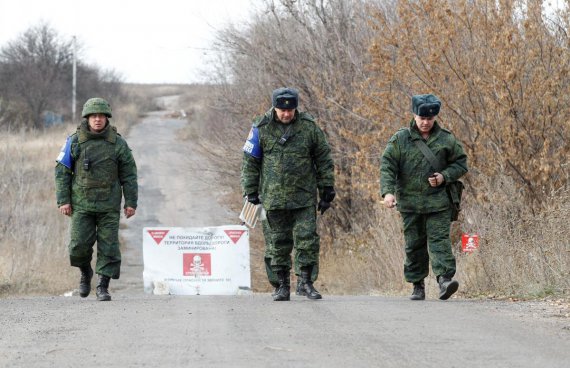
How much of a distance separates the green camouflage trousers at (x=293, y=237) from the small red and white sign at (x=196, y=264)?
309 cm

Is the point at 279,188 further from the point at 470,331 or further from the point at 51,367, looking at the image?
the point at 51,367

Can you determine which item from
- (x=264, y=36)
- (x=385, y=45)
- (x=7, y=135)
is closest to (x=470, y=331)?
(x=385, y=45)

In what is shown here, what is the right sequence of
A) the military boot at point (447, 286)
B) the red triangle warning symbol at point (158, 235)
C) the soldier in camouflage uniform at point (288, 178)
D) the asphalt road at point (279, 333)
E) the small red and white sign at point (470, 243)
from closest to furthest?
the asphalt road at point (279, 333)
the military boot at point (447, 286)
the soldier in camouflage uniform at point (288, 178)
the small red and white sign at point (470, 243)
the red triangle warning symbol at point (158, 235)

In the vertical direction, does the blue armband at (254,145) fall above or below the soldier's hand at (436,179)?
above

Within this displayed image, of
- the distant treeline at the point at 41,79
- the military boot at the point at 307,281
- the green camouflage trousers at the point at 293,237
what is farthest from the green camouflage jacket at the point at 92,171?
the distant treeline at the point at 41,79

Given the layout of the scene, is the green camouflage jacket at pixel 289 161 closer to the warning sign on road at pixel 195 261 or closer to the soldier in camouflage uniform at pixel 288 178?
the soldier in camouflage uniform at pixel 288 178

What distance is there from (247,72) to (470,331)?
1746 cm

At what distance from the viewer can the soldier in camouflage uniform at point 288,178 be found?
35.7 ft

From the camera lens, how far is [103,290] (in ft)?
38.5

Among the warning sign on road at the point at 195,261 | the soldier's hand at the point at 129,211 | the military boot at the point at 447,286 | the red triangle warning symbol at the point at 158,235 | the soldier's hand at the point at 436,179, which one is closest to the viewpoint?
the military boot at the point at 447,286

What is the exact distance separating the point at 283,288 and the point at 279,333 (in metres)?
2.81

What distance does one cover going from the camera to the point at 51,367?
22.7 feet

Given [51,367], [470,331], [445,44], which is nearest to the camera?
[51,367]

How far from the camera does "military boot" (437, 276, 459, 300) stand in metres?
10.6
